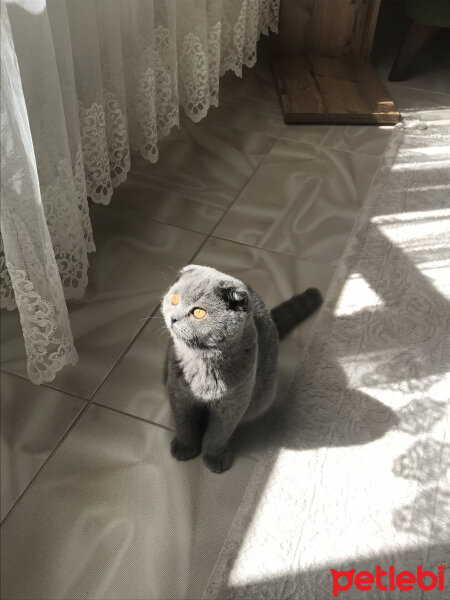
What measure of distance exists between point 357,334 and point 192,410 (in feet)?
1.76

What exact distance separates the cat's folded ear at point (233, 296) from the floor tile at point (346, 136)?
1.31 m

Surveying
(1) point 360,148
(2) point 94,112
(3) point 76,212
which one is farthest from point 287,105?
(3) point 76,212

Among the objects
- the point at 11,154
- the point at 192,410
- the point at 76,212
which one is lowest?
the point at 192,410

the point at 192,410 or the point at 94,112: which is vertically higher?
the point at 94,112

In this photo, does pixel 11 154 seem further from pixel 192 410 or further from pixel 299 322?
pixel 299 322

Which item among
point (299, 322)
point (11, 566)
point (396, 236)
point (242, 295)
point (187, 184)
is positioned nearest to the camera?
point (242, 295)

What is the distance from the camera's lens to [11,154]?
3.07 feet

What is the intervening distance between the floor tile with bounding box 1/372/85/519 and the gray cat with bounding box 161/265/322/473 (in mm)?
251

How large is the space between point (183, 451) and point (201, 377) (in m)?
0.23

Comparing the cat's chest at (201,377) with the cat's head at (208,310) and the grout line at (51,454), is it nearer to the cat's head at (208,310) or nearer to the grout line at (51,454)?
the cat's head at (208,310)

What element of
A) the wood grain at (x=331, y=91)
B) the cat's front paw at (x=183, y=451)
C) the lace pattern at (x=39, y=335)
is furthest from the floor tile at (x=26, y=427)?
the wood grain at (x=331, y=91)

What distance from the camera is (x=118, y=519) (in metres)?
1.09

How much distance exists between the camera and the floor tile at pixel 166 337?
50.7 inches

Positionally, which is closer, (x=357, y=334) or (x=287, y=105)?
(x=357, y=334)
